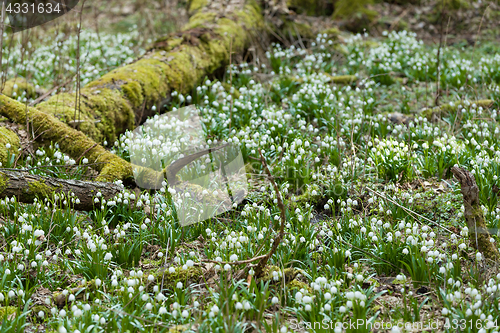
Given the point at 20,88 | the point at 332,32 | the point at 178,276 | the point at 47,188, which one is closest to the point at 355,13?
the point at 332,32

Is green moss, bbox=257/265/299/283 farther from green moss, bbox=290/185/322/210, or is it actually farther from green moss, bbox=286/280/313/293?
green moss, bbox=290/185/322/210

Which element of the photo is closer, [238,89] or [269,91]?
[269,91]

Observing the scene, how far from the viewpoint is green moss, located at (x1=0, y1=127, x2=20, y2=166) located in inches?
178

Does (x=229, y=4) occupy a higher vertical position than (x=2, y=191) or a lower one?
higher

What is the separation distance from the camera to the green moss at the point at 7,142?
14.9ft

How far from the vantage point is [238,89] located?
7.42 m

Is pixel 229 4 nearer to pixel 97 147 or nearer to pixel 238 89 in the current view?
pixel 238 89

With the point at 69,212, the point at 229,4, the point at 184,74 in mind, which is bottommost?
the point at 69,212

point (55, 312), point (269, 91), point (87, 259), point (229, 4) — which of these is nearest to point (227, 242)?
point (87, 259)

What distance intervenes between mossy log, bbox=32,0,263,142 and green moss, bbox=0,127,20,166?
0.63 metres

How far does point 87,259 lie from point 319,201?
8.08 ft

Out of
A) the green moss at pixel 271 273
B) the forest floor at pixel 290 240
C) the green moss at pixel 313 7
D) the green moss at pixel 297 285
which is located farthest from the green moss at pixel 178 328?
the green moss at pixel 313 7

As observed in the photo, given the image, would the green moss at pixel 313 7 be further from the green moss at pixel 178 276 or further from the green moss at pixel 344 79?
the green moss at pixel 178 276

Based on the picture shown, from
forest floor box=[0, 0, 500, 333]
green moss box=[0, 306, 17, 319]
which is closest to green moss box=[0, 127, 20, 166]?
forest floor box=[0, 0, 500, 333]
